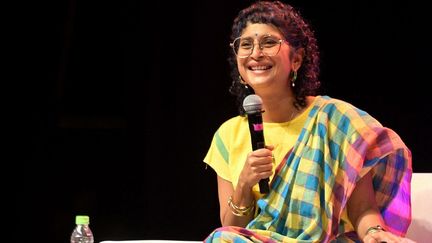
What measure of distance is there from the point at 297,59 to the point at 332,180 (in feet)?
1.50

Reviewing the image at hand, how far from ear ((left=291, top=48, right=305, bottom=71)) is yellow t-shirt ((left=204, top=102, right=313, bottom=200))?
138mm

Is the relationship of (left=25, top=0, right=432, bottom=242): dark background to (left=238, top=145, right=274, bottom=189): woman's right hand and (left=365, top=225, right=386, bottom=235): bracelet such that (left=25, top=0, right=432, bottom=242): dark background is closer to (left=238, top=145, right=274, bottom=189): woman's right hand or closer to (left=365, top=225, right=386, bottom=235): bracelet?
(left=238, top=145, right=274, bottom=189): woman's right hand

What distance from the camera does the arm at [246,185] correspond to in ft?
6.02

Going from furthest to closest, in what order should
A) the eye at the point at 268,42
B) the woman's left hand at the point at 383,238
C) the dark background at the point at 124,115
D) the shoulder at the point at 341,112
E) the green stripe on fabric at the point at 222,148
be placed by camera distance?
1. the dark background at the point at 124,115
2. the green stripe on fabric at the point at 222,148
3. the eye at the point at 268,42
4. the shoulder at the point at 341,112
5. the woman's left hand at the point at 383,238

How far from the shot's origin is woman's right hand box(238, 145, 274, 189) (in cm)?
183

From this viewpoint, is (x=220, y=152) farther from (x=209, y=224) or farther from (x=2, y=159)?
(x=2, y=159)

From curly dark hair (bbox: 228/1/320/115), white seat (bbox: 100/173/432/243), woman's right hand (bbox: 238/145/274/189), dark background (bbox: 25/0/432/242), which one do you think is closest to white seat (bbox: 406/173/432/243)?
white seat (bbox: 100/173/432/243)

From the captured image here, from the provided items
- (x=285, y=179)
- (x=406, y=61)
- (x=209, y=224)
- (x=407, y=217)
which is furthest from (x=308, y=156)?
(x=209, y=224)

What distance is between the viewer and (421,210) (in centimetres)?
215

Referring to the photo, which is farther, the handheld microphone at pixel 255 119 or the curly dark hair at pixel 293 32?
the curly dark hair at pixel 293 32

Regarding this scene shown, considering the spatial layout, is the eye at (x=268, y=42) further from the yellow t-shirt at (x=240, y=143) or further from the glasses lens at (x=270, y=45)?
the yellow t-shirt at (x=240, y=143)

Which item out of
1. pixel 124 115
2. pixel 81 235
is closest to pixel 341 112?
pixel 81 235

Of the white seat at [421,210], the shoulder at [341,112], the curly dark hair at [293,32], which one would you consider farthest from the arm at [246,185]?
the white seat at [421,210]

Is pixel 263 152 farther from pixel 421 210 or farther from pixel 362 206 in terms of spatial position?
pixel 421 210
